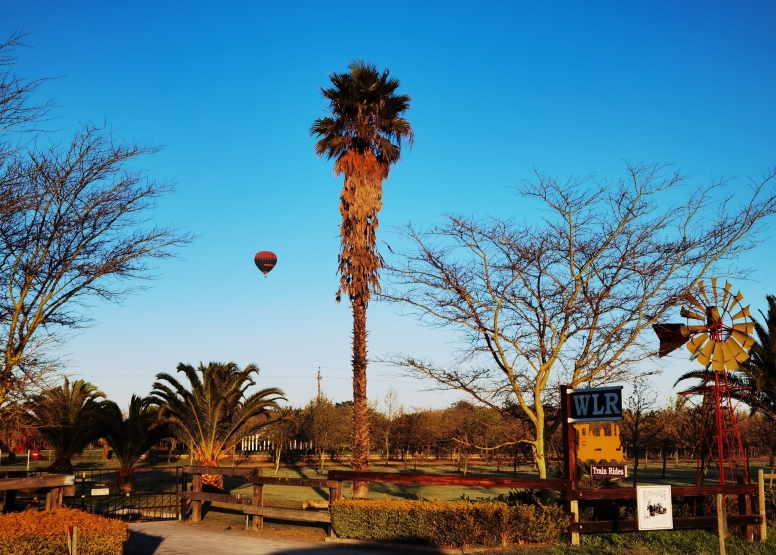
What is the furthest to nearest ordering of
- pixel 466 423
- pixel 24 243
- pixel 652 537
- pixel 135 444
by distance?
pixel 466 423 < pixel 135 444 < pixel 24 243 < pixel 652 537

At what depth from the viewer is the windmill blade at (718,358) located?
17328 mm

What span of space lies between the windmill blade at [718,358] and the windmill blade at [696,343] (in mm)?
268

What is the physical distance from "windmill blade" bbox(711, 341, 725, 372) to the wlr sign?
202 inches

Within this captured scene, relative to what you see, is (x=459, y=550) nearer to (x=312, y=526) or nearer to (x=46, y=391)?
(x=312, y=526)

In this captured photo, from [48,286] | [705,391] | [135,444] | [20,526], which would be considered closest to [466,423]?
[135,444]

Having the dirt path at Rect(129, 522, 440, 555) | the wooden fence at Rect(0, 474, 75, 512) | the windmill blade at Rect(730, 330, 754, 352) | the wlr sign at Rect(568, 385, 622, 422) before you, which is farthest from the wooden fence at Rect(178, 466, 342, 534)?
the windmill blade at Rect(730, 330, 754, 352)

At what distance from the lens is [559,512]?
44.8ft

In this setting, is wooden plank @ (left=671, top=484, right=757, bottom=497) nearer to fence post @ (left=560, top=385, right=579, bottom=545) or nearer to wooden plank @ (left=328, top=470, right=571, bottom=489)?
fence post @ (left=560, top=385, right=579, bottom=545)

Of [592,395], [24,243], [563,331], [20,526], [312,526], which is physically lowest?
[312,526]

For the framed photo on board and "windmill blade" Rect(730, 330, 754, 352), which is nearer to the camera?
the framed photo on board

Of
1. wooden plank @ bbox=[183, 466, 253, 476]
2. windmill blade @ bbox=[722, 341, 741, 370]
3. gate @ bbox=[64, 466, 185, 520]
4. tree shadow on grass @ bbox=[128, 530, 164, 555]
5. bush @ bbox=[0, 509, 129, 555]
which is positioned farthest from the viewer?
gate @ bbox=[64, 466, 185, 520]

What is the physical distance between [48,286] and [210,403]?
11807 mm

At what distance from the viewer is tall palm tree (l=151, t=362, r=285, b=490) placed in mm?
27391

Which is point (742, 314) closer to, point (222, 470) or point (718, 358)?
point (718, 358)
